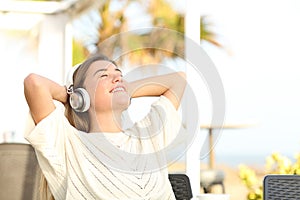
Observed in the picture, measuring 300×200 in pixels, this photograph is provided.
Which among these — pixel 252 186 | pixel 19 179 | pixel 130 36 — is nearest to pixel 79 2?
pixel 130 36

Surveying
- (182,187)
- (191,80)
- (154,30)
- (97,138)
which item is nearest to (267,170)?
(191,80)

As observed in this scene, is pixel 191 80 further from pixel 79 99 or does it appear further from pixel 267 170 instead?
pixel 79 99

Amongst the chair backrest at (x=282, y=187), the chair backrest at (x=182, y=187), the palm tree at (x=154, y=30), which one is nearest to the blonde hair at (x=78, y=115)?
the chair backrest at (x=182, y=187)

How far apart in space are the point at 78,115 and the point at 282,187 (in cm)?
75

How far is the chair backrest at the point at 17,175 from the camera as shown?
8.61 ft

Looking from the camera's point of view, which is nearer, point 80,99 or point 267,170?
point 80,99

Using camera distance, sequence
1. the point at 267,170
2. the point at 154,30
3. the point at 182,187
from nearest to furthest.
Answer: the point at 182,187, the point at 267,170, the point at 154,30

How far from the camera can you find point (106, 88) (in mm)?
2506

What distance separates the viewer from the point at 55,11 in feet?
26.5

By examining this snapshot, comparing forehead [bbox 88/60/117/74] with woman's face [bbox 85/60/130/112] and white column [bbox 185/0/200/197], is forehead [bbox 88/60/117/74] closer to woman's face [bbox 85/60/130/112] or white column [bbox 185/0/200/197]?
woman's face [bbox 85/60/130/112]

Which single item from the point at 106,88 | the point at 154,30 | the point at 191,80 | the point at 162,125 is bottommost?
the point at 162,125

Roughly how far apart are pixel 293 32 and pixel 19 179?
318 centimetres

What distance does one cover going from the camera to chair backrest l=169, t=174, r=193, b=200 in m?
2.87

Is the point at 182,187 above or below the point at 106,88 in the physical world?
below
